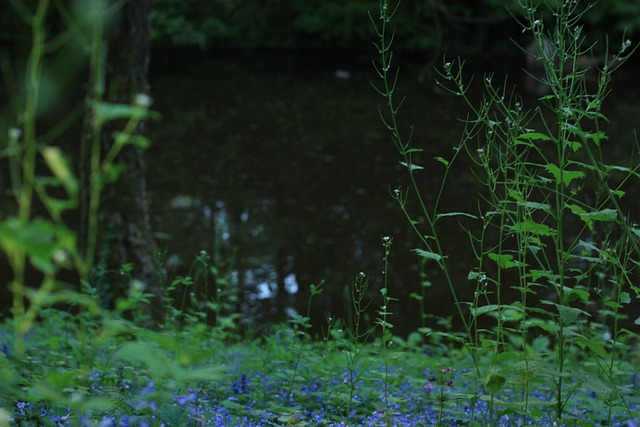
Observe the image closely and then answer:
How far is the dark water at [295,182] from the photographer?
266 inches

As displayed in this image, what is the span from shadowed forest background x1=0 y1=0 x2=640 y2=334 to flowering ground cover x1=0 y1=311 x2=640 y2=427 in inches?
15.5

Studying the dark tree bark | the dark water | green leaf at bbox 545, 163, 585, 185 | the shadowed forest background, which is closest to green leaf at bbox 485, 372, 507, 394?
green leaf at bbox 545, 163, 585, 185

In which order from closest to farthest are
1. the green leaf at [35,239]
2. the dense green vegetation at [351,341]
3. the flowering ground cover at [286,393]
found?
the green leaf at [35,239], the dense green vegetation at [351,341], the flowering ground cover at [286,393]

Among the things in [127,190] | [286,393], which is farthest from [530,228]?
[127,190]

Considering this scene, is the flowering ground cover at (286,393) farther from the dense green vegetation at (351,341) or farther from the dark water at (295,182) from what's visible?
the dark water at (295,182)

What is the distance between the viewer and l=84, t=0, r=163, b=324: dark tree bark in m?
5.23

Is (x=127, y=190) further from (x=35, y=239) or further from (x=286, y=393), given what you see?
(x=35, y=239)

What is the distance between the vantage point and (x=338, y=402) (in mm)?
2734

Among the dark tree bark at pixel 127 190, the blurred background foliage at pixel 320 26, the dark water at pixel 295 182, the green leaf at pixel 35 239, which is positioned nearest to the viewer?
the green leaf at pixel 35 239

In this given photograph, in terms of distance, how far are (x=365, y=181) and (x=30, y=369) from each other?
716 cm

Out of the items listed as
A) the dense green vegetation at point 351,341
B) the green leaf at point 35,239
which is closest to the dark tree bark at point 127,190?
the dense green vegetation at point 351,341

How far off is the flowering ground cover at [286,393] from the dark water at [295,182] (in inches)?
71.4

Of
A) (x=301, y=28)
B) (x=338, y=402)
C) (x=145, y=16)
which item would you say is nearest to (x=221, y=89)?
(x=301, y=28)

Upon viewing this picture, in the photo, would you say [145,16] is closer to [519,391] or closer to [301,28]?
[519,391]
